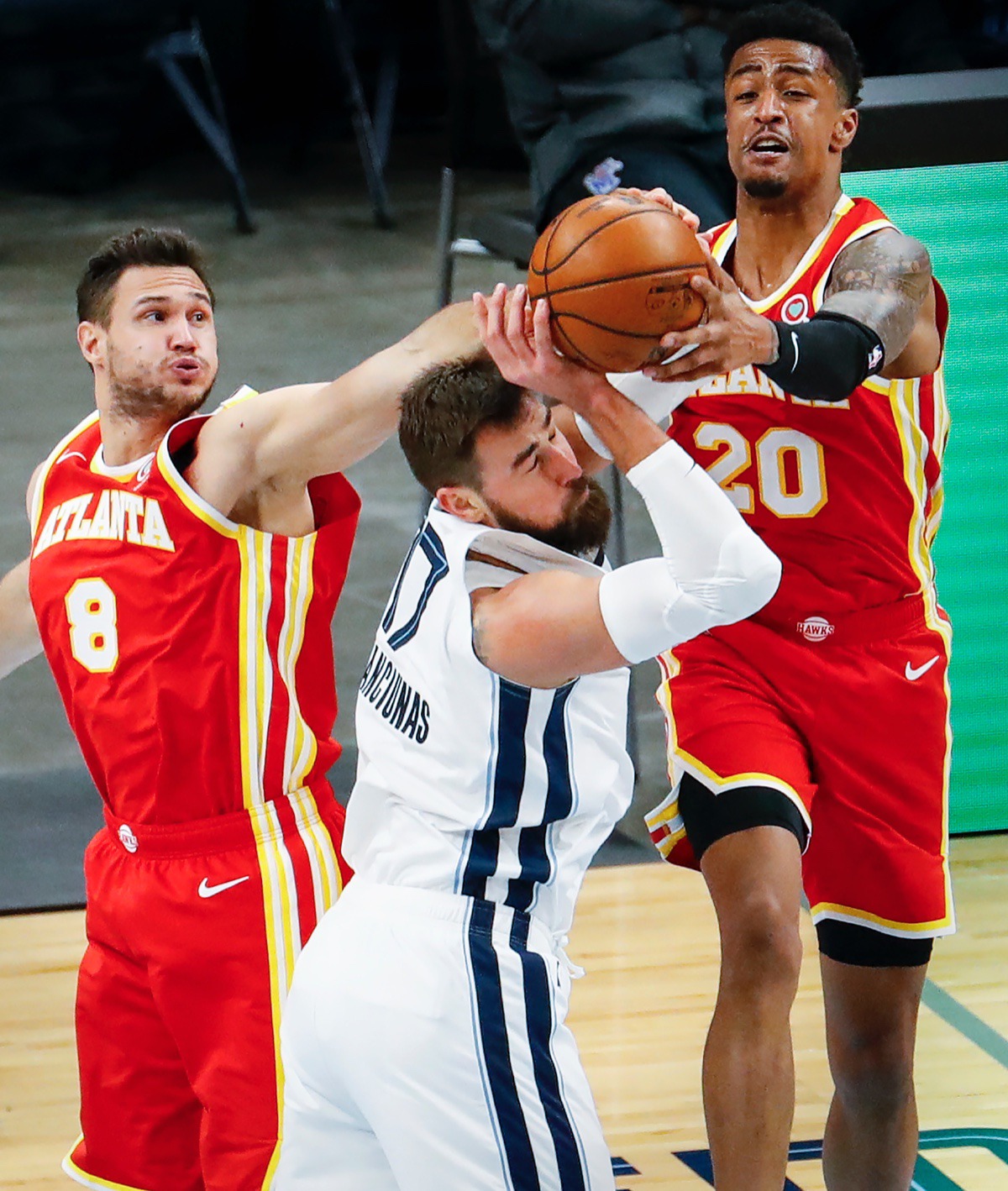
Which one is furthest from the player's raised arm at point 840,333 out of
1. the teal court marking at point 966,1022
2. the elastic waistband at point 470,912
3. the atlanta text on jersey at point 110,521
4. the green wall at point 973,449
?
the green wall at point 973,449

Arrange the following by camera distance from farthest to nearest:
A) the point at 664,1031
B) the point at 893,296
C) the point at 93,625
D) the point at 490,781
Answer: the point at 664,1031
the point at 93,625
the point at 893,296
the point at 490,781

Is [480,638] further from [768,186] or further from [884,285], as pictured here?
[768,186]

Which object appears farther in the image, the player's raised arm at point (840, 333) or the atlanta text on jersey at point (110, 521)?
the atlanta text on jersey at point (110, 521)

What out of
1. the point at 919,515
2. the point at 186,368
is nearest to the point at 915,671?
the point at 919,515

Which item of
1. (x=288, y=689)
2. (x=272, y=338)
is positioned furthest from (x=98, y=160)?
(x=288, y=689)

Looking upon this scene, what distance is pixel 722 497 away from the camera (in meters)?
2.64

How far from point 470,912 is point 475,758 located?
0.24 metres

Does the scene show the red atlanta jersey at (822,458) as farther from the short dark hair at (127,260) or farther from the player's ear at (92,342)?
the player's ear at (92,342)

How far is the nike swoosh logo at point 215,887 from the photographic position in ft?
11.0

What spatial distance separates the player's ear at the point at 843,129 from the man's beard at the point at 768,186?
0.14 meters

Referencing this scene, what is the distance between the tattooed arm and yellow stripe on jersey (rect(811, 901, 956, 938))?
1.08 metres

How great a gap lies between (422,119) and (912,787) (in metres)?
5.55

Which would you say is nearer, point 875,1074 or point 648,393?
point 648,393

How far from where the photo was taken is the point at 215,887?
3.37 m
